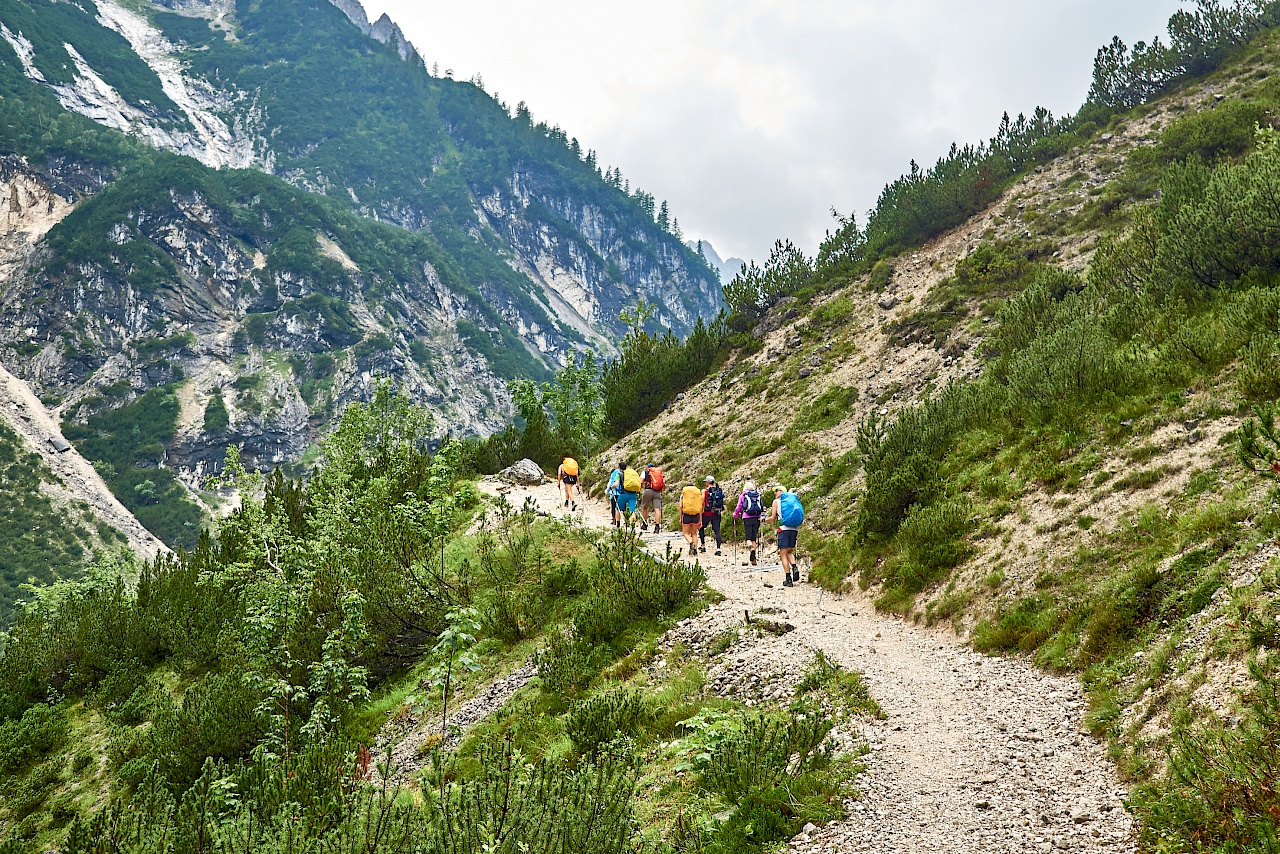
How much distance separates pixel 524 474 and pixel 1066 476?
60.7ft

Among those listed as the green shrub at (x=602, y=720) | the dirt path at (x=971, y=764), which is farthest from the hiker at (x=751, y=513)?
the green shrub at (x=602, y=720)

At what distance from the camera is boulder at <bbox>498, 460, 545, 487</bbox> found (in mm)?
25062

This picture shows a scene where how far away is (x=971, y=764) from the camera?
5.39 metres

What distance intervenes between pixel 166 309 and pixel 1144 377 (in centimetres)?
21022

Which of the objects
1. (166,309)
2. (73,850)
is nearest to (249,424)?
(166,309)

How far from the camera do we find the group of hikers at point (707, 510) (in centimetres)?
1292

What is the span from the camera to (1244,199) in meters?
11.6

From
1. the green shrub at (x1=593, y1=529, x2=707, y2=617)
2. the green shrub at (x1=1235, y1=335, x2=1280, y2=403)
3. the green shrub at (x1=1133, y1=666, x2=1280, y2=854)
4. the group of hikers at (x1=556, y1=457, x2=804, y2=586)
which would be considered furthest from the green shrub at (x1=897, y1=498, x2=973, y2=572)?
the green shrub at (x1=1133, y1=666, x2=1280, y2=854)

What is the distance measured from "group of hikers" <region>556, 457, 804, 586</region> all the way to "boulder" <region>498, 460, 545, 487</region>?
14.6ft

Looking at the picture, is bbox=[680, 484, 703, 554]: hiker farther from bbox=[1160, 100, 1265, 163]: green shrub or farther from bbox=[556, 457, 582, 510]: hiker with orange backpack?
bbox=[1160, 100, 1265, 163]: green shrub

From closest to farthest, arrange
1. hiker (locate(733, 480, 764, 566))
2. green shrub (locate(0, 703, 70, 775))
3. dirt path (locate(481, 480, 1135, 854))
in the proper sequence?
dirt path (locate(481, 480, 1135, 854)) < green shrub (locate(0, 703, 70, 775)) < hiker (locate(733, 480, 764, 566))

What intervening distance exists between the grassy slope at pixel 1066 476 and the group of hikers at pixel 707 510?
1.16 meters

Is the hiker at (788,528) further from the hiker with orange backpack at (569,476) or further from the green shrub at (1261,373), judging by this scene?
the hiker with orange backpack at (569,476)

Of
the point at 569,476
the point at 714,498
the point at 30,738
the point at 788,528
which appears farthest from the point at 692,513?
the point at 30,738
